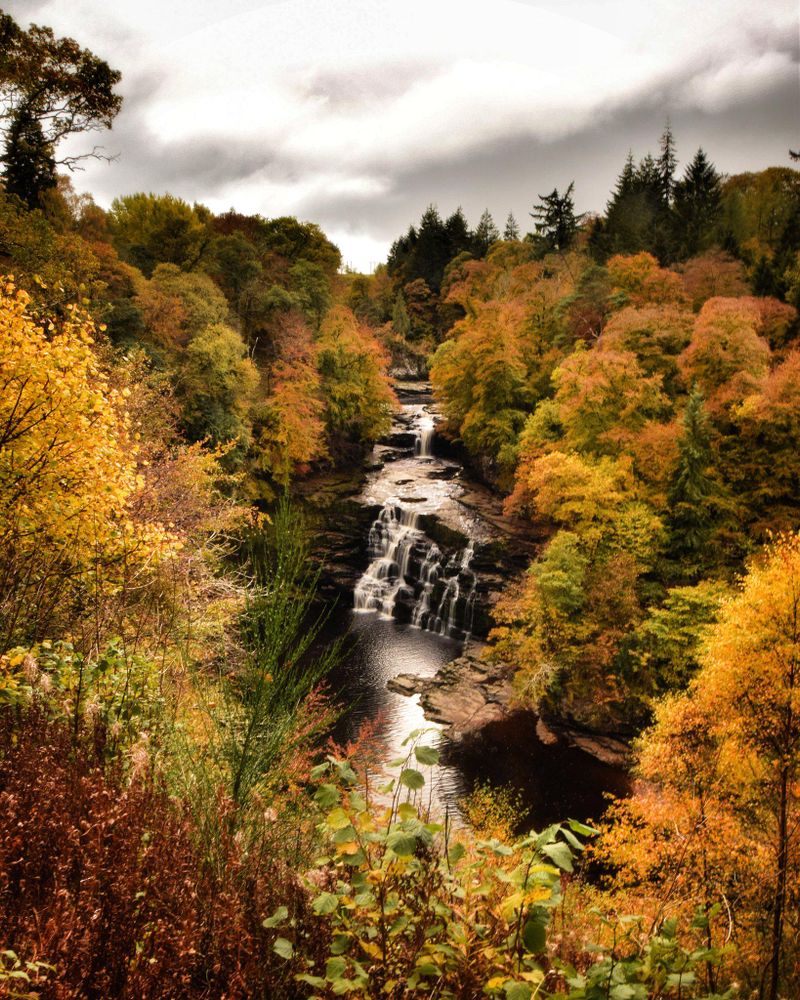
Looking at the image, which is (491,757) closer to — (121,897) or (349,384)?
(121,897)

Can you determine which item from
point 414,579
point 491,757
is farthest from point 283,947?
point 414,579

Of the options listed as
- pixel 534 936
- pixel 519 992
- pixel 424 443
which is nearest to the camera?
pixel 519 992

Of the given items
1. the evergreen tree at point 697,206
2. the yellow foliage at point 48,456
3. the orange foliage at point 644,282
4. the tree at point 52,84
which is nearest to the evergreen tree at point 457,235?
the evergreen tree at point 697,206

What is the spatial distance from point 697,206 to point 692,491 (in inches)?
1280

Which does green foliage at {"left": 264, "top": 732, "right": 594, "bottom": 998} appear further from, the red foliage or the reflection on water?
the reflection on water

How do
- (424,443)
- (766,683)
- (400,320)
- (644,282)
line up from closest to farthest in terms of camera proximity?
(766,683)
(644,282)
(424,443)
(400,320)

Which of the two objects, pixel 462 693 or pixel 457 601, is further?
pixel 457 601

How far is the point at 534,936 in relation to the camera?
1.85m

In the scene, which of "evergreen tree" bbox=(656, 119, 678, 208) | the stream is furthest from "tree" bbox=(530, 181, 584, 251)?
the stream

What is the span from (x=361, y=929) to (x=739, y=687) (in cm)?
1212

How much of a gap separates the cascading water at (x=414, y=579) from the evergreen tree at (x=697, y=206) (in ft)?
82.9

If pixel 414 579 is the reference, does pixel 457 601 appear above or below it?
below

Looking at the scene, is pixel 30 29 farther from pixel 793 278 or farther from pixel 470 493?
pixel 793 278

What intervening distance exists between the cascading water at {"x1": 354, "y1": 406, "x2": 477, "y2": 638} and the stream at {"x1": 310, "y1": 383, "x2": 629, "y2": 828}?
0.05 metres
